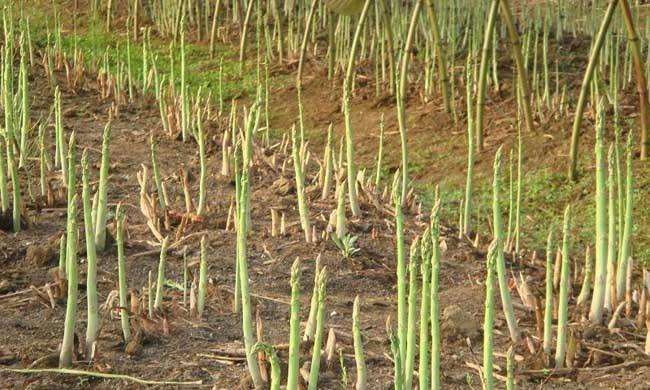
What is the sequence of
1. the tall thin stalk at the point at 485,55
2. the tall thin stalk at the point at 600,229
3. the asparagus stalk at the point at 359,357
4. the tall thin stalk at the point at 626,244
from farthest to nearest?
the tall thin stalk at the point at 485,55 < the tall thin stalk at the point at 626,244 < the tall thin stalk at the point at 600,229 < the asparagus stalk at the point at 359,357

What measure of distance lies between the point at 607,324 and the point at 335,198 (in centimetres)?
129

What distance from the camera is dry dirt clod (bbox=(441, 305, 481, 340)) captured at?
2443mm

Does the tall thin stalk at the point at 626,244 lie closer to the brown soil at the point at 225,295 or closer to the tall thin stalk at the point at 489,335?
the brown soil at the point at 225,295

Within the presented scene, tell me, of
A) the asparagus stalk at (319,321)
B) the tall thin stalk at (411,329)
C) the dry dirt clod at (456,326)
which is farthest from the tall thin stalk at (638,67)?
the asparagus stalk at (319,321)

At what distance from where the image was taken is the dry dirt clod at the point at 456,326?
2.44 m

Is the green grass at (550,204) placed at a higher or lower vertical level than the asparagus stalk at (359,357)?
lower

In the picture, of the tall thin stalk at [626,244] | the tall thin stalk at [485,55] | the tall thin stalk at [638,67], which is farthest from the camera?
the tall thin stalk at [485,55]

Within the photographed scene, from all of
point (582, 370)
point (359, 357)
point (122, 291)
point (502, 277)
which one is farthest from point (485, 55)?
point (359, 357)

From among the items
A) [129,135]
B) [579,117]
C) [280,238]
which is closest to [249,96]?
[129,135]

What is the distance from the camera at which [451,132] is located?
18.9 ft

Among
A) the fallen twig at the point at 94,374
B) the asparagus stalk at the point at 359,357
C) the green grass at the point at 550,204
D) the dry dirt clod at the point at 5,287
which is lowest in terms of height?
the green grass at the point at 550,204

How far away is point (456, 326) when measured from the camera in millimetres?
2455

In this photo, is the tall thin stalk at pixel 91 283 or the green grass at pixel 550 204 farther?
the green grass at pixel 550 204

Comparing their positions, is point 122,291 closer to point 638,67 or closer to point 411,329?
point 411,329
